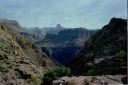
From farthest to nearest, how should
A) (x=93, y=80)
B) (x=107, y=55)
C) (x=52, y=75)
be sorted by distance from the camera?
(x=107, y=55), (x=52, y=75), (x=93, y=80)

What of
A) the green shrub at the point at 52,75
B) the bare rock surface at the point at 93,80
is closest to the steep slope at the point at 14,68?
the green shrub at the point at 52,75

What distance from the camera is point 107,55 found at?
2324 inches

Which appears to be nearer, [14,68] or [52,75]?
[52,75]

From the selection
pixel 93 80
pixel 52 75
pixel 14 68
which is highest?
pixel 93 80

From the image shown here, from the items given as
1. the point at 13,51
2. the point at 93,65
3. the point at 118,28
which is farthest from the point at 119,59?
the point at 118,28

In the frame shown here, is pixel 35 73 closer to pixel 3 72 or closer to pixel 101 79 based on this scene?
pixel 3 72

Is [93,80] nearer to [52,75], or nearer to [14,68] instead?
[52,75]

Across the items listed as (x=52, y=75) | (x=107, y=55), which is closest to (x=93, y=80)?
(x=52, y=75)

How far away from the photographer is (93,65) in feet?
180

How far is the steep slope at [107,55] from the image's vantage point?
46519 millimetres

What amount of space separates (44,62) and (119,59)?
5720 centimetres

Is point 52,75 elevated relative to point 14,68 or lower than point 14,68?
lower

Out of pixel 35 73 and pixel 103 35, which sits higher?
pixel 103 35

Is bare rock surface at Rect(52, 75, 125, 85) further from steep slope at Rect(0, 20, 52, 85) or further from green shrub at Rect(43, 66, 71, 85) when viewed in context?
green shrub at Rect(43, 66, 71, 85)
